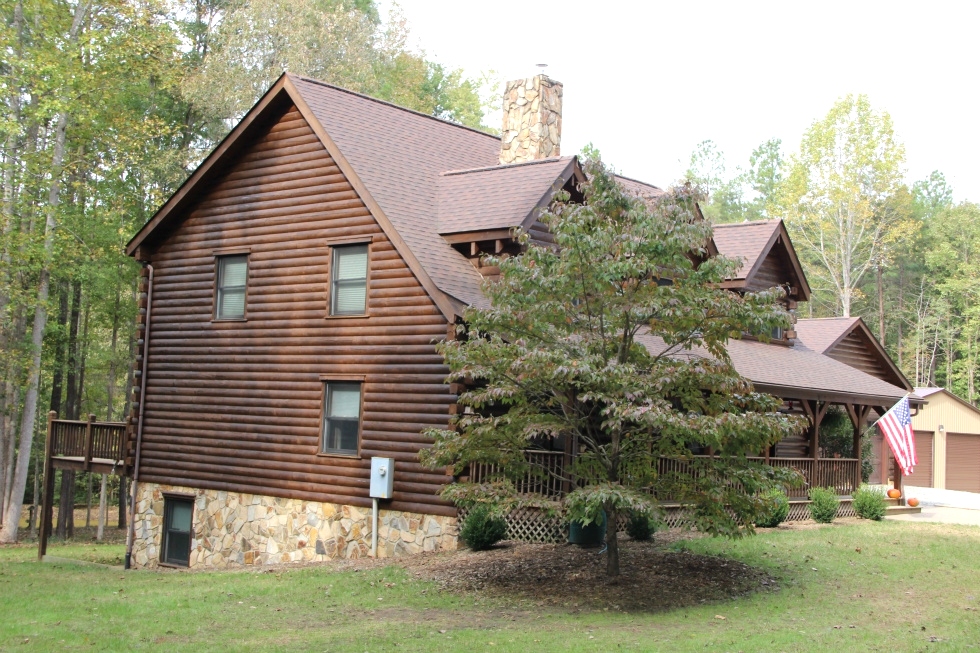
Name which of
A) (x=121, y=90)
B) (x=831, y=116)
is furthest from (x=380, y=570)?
(x=831, y=116)

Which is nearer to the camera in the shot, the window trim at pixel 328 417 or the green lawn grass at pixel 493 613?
the green lawn grass at pixel 493 613

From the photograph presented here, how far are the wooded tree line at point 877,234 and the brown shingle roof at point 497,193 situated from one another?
23.0m

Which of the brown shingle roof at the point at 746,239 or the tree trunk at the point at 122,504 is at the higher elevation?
the brown shingle roof at the point at 746,239

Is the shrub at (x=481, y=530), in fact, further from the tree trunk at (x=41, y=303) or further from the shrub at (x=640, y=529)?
the tree trunk at (x=41, y=303)

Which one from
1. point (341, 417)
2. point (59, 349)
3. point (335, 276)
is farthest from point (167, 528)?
point (59, 349)

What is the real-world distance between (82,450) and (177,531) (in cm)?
351

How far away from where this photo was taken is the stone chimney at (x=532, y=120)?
69.8ft

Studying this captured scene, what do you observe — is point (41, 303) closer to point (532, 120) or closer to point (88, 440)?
point (88, 440)

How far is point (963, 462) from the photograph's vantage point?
40.2 metres

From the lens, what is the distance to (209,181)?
2105 centimetres

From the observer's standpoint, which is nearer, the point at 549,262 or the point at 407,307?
the point at 549,262

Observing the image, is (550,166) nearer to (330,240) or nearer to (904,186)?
(330,240)

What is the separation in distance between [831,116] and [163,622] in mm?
37971

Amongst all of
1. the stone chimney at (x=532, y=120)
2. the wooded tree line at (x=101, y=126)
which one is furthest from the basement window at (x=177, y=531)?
the stone chimney at (x=532, y=120)
